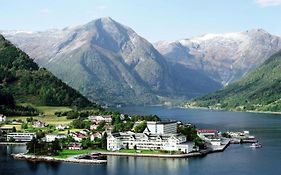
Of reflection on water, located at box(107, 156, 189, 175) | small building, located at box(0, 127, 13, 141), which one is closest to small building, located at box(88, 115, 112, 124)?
small building, located at box(0, 127, 13, 141)

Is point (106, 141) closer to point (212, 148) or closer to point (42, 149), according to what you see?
point (42, 149)

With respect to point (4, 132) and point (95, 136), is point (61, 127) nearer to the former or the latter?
point (4, 132)

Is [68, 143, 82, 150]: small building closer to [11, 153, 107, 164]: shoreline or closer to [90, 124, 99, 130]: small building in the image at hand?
[11, 153, 107, 164]: shoreline

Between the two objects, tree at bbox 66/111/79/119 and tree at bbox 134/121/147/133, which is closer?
tree at bbox 134/121/147/133

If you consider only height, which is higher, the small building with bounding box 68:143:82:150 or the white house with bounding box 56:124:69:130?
the white house with bounding box 56:124:69:130

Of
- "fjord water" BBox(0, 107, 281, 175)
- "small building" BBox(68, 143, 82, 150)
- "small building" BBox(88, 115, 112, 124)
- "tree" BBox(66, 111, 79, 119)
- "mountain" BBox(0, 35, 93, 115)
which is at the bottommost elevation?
"fjord water" BBox(0, 107, 281, 175)
